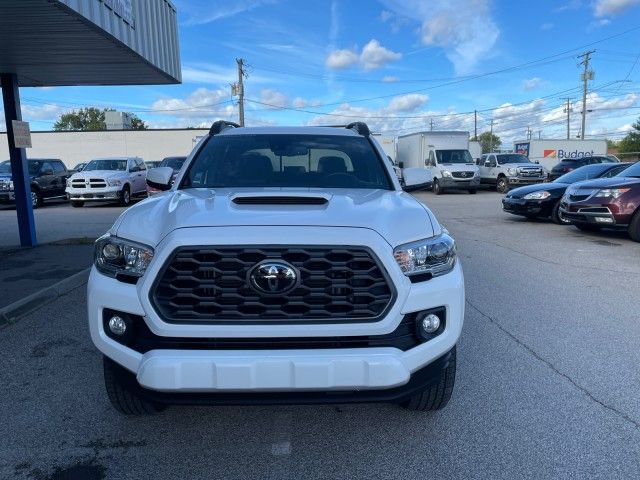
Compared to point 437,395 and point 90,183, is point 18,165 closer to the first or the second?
point 437,395

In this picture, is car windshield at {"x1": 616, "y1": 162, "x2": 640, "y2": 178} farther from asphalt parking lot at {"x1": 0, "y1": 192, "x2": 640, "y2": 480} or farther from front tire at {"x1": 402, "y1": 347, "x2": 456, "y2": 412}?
front tire at {"x1": 402, "y1": 347, "x2": 456, "y2": 412}

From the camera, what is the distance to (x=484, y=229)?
1202cm

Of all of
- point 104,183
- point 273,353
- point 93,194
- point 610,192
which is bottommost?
point 273,353

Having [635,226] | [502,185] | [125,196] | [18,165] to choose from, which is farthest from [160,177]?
[502,185]

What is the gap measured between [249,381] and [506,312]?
376cm

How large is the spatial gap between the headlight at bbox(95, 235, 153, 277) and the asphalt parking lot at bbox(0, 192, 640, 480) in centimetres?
105

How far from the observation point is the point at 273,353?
2.50 meters

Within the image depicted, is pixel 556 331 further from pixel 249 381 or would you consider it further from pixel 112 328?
pixel 112 328

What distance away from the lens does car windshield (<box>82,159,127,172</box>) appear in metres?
19.9

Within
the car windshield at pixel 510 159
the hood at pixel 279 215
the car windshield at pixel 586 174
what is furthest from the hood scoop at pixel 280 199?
the car windshield at pixel 510 159

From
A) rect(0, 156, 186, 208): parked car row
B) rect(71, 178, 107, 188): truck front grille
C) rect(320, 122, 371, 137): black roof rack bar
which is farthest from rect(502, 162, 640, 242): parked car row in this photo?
rect(71, 178, 107, 188): truck front grille

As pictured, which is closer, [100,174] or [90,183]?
[90,183]

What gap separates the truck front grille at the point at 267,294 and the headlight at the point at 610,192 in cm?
870

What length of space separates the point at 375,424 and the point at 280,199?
Result: 151 centimetres
